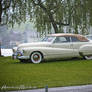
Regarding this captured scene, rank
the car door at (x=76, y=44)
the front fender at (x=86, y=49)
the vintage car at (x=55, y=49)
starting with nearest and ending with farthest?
the vintage car at (x=55, y=49) < the car door at (x=76, y=44) < the front fender at (x=86, y=49)

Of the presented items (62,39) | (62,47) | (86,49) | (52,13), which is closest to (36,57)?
(62,47)

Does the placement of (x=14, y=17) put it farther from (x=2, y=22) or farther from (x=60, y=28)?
(x=60, y=28)

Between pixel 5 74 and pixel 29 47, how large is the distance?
3.53 m

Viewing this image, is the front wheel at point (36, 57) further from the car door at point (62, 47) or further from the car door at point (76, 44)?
the car door at point (76, 44)

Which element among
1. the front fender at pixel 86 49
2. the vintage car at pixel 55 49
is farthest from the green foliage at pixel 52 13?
the front fender at pixel 86 49

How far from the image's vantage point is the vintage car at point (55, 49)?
39.8 ft

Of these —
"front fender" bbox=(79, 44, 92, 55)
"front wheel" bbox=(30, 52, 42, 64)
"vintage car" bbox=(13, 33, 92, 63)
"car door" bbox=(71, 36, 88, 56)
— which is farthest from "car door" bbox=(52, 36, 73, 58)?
"front wheel" bbox=(30, 52, 42, 64)

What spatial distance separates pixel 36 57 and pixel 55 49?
3.33ft

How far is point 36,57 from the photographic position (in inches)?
484

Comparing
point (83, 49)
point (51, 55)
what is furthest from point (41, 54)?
point (83, 49)

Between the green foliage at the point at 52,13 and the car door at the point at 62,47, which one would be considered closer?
the car door at the point at 62,47

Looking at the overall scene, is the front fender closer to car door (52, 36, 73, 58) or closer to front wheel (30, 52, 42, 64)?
car door (52, 36, 73, 58)

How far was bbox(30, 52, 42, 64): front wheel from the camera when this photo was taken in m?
12.2

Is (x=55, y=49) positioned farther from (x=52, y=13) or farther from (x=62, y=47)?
(x=52, y=13)
